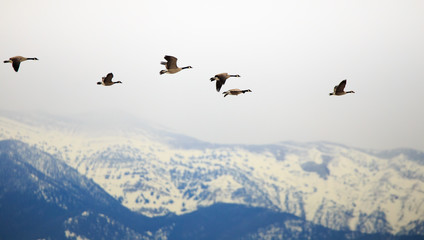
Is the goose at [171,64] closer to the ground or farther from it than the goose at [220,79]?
farther from it

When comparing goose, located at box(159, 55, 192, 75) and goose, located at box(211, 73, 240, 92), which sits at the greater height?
goose, located at box(159, 55, 192, 75)

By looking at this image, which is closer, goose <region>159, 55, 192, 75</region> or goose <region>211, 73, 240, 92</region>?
goose <region>211, 73, 240, 92</region>

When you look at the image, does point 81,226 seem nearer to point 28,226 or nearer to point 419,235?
point 28,226

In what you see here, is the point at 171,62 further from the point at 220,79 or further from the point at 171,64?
the point at 220,79

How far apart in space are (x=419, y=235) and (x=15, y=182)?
490 ft

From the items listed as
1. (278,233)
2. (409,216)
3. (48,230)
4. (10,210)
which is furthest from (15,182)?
(409,216)

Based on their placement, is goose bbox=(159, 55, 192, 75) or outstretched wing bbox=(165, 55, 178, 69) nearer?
outstretched wing bbox=(165, 55, 178, 69)

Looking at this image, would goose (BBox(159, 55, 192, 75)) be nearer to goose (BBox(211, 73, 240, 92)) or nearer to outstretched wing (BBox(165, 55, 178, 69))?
outstretched wing (BBox(165, 55, 178, 69))

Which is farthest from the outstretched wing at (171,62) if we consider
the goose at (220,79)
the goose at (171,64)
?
the goose at (220,79)

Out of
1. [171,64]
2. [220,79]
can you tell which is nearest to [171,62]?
[171,64]

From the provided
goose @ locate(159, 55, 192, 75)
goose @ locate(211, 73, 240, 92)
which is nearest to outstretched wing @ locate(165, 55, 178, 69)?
goose @ locate(159, 55, 192, 75)

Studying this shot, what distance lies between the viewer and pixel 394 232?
197m

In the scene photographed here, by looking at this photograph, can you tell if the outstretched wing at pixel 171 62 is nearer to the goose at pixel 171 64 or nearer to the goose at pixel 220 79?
the goose at pixel 171 64

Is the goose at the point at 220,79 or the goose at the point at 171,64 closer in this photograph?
the goose at the point at 220,79
